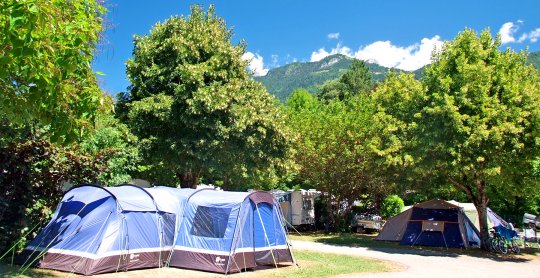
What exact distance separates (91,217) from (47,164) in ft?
10.0

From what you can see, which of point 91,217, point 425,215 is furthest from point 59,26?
point 425,215

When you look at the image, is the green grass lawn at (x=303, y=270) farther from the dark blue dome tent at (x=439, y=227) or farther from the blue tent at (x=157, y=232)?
the dark blue dome tent at (x=439, y=227)

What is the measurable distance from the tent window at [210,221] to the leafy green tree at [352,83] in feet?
170

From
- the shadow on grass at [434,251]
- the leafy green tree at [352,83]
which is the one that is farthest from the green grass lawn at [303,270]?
the leafy green tree at [352,83]

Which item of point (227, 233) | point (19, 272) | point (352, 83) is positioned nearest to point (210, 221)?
point (227, 233)

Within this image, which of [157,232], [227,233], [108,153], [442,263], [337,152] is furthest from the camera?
[337,152]

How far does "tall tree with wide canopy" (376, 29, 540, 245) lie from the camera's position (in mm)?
16438

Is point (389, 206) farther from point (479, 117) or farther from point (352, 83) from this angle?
point (352, 83)

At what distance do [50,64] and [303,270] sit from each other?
27.8ft

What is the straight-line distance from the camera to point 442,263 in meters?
15.2

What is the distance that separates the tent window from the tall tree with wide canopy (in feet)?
27.8

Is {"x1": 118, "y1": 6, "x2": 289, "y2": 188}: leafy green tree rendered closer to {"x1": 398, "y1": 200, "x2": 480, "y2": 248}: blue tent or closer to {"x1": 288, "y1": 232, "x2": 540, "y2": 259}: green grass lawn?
{"x1": 288, "y1": 232, "x2": 540, "y2": 259}: green grass lawn

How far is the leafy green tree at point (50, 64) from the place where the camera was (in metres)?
5.92

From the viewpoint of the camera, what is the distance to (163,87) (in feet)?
63.0
